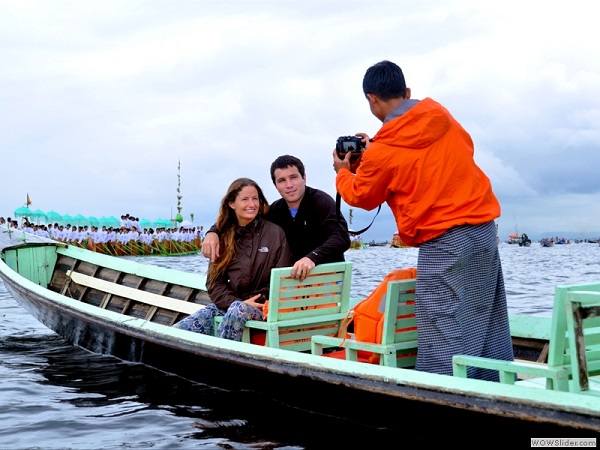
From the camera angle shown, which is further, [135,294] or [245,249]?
[135,294]

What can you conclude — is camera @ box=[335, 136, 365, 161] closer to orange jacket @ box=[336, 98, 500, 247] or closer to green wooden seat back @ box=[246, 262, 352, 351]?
orange jacket @ box=[336, 98, 500, 247]

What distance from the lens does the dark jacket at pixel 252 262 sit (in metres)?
5.83

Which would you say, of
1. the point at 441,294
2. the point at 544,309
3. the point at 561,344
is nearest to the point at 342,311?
the point at 441,294

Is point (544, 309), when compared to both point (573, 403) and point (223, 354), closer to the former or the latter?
point (223, 354)

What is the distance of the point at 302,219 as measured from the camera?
5910 mm

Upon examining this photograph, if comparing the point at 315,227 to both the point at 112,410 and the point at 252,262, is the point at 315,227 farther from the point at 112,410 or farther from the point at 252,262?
the point at 112,410

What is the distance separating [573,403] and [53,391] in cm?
493

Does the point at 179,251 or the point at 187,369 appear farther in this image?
the point at 179,251

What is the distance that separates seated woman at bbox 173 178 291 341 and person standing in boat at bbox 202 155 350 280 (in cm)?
12

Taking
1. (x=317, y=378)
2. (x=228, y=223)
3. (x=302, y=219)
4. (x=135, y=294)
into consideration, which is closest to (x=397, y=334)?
(x=317, y=378)

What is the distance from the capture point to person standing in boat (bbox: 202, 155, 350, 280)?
5.65 m

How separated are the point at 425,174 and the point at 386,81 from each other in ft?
1.85

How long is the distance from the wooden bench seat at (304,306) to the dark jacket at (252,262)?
0.30 metres

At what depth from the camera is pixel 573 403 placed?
330 centimetres
